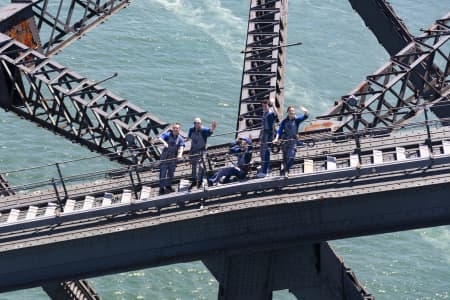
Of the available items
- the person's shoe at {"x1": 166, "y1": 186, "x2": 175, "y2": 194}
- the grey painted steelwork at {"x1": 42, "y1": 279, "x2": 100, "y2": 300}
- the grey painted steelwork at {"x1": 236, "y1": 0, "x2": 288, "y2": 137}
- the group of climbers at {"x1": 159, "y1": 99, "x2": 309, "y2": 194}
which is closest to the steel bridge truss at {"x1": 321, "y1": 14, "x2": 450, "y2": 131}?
the grey painted steelwork at {"x1": 236, "y1": 0, "x2": 288, "y2": 137}

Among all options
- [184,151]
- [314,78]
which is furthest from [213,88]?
[184,151]

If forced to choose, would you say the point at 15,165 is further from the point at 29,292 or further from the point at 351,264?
the point at 351,264

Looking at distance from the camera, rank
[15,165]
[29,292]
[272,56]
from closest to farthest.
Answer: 1. [272,56]
2. [29,292]
3. [15,165]

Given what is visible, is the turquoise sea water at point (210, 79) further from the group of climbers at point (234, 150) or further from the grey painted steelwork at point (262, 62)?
the group of climbers at point (234, 150)

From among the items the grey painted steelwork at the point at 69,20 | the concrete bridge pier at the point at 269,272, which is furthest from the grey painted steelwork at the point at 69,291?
the grey painted steelwork at the point at 69,20

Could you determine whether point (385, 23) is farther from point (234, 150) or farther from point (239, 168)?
point (239, 168)

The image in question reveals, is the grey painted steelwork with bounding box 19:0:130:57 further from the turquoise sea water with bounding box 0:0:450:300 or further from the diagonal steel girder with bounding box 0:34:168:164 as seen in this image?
the turquoise sea water with bounding box 0:0:450:300

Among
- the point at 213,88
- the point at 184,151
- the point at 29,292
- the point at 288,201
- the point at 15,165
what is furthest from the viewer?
the point at 213,88
